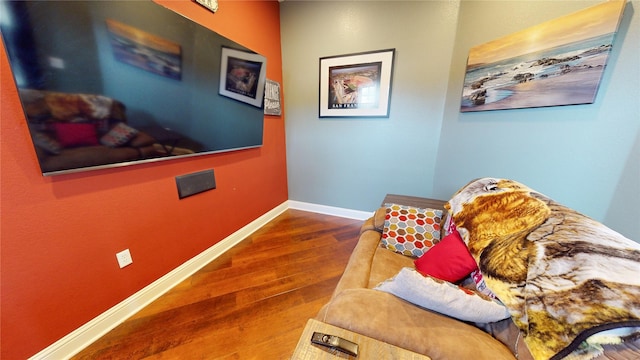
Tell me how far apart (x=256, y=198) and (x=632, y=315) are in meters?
2.58

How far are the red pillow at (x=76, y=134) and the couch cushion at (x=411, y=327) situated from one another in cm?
151

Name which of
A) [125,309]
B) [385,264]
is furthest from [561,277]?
[125,309]

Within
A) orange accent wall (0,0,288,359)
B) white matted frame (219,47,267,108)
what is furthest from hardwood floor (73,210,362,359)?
white matted frame (219,47,267,108)

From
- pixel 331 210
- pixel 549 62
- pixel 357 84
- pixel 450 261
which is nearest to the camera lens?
pixel 450 261

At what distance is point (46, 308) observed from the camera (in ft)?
3.58

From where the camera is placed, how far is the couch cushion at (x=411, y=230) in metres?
1.42

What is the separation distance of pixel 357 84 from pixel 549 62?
5.23 ft

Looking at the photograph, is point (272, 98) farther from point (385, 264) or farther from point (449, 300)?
point (449, 300)

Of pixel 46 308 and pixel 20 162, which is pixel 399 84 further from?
pixel 46 308

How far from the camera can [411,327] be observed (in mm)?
708

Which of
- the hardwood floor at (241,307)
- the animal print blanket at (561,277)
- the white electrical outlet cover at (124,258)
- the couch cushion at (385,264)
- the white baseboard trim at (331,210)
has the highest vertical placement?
the animal print blanket at (561,277)

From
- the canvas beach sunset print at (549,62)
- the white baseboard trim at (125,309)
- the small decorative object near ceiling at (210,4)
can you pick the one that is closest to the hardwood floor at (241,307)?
the white baseboard trim at (125,309)

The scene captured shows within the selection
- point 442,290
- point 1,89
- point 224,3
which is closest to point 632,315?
point 442,290

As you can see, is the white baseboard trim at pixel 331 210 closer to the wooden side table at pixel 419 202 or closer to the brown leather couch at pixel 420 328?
the wooden side table at pixel 419 202
